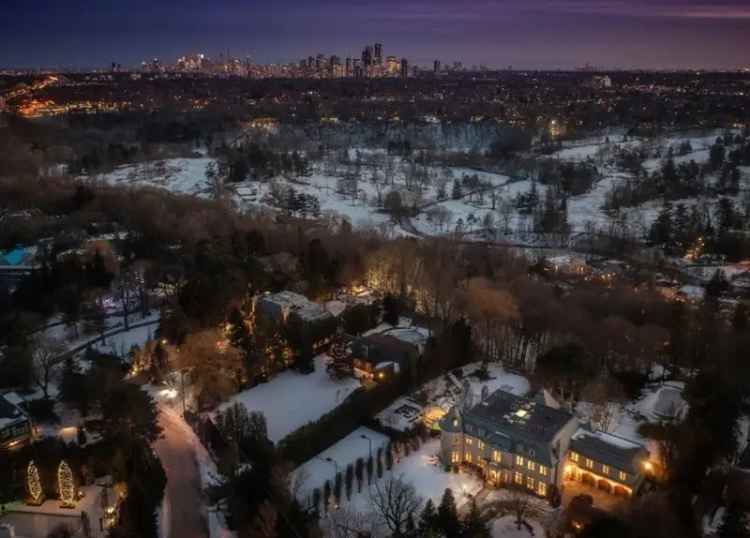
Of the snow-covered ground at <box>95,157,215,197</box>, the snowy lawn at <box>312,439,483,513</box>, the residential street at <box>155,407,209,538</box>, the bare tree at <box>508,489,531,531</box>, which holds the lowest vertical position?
the residential street at <box>155,407,209,538</box>

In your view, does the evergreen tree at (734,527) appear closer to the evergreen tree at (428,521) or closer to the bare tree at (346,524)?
the evergreen tree at (428,521)

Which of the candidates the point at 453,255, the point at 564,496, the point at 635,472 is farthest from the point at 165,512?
the point at 453,255

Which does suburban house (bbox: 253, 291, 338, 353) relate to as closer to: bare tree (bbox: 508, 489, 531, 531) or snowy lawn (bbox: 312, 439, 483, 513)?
snowy lawn (bbox: 312, 439, 483, 513)

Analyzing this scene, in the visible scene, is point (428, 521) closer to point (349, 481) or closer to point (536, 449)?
point (349, 481)

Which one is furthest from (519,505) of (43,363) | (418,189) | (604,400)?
(418,189)

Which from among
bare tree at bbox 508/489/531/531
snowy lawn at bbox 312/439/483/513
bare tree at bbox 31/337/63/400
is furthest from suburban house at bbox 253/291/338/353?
bare tree at bbox 508/489/531/531

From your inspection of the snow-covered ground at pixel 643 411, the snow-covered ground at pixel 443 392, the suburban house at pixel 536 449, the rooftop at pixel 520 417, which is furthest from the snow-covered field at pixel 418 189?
the suburban house at pixel 536 449
